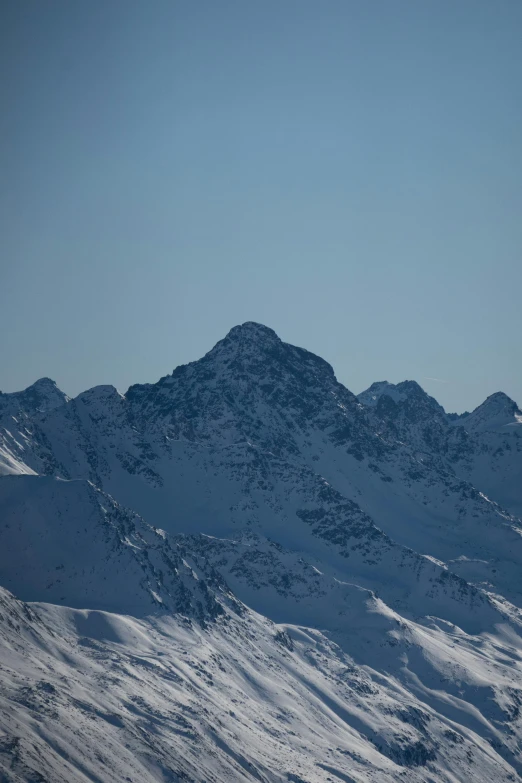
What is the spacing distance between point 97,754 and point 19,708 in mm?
15141

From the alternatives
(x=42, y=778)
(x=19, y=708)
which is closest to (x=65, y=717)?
(x=19, y=708)

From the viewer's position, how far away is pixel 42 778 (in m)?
177

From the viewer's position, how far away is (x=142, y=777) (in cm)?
19912

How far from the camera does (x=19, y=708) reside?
19438cm

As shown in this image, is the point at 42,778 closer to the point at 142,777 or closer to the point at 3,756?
the point at 3,756

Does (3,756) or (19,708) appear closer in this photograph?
(3,756)

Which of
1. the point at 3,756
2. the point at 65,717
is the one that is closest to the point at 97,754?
the point at 65,717

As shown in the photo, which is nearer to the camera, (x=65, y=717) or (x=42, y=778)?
(x=42, y=778)

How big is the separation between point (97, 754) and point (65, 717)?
30.3 feet

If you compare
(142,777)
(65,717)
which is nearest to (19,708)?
(65,717)

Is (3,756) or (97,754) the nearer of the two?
(3,756)

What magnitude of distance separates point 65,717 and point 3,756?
895 inches

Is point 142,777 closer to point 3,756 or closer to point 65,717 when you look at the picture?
point 65,717

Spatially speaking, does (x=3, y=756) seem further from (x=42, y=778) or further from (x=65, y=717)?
(x=65, y=717)
